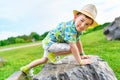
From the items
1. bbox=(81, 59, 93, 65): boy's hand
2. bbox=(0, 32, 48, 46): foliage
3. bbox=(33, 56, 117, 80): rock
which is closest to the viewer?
bbox=(33, 56, 117, 80): rock

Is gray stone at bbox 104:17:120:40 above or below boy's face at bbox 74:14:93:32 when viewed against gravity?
below

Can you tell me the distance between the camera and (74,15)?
17.5 ft

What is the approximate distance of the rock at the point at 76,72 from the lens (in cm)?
503

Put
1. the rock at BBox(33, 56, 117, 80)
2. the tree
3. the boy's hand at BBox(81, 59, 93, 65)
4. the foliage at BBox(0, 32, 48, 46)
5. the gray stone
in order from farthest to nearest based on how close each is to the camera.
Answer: the foliage at BBox(0, 32, 48, 46) < the tree < the gray stone < the boy's hand at BBox(81, 59, 93, 65) < the rock at BBox(33, 56, 117, 80)

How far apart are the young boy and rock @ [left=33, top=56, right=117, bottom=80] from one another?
121 mm

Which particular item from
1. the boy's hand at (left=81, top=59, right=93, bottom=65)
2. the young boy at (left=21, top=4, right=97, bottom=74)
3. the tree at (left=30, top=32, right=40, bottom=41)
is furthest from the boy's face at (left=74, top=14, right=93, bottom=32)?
the tree at (left=30, top=32, right=40, bottom=41)

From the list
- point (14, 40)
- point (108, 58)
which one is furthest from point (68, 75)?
point (14, 40)

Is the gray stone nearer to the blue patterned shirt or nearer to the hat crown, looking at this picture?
the blue patterned shirt

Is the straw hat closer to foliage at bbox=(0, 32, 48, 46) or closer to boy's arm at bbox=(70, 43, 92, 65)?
boy's arm at bbox=(70, 43, 92, 65)

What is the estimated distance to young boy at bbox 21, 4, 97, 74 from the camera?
17.0 ft

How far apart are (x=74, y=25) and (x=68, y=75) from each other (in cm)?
78

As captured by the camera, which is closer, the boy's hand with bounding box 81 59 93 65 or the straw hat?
the straw hat

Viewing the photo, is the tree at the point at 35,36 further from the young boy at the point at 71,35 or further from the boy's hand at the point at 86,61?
the boy's hand at the point at 86,61

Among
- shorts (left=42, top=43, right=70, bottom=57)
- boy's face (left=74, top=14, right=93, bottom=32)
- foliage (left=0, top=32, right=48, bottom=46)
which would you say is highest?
boy's face (left=74, top=14, right=93, bottom=32)
